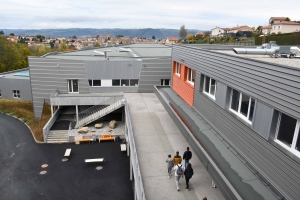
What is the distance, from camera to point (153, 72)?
28.5 meters

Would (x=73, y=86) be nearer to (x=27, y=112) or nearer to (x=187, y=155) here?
(x=27, y=112)

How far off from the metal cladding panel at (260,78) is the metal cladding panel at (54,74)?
63.4 feet

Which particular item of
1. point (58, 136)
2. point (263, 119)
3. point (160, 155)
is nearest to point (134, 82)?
point (58, 136)

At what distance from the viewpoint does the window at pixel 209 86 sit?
1159cm

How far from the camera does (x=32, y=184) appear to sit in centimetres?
1775

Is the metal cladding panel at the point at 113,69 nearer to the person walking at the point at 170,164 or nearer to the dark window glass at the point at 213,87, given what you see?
the dark window glass at the point at 213,87

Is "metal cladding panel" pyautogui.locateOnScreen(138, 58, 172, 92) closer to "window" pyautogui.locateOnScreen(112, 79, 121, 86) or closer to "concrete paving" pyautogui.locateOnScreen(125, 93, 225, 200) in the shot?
"window" pyautogui.locateOnScreen(112, 79, 121, 86)

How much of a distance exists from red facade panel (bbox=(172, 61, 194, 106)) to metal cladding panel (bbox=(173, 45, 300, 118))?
274 centimetres

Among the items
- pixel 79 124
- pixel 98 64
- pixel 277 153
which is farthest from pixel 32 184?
pixel 277 153

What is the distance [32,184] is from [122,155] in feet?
24.5

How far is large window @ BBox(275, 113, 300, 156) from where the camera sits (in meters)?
6.30

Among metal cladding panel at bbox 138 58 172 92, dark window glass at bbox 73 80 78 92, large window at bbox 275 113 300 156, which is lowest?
dark window glass at bbox 73 80 78 92

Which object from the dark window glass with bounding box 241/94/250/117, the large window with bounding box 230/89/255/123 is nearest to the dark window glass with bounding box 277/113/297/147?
the large window with bounding box 230/89/255/123

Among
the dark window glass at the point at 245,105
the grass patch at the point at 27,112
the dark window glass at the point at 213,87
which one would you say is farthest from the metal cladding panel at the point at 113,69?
the dark window glass at the point at 245,105
